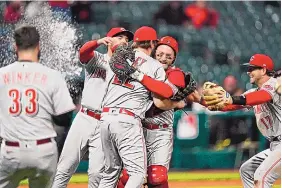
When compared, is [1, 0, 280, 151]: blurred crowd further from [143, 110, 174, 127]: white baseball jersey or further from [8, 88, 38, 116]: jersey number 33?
[8, 88, 38, 116]: jersey number 33

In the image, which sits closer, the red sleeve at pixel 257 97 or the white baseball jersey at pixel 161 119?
the red sleeve at pixel 257 97

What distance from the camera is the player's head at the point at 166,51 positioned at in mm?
7728

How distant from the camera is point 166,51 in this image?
7.74m

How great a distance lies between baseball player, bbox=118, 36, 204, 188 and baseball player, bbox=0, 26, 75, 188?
6.38 ft

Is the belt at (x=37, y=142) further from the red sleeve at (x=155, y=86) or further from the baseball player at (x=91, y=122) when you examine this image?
the baseball player at (x=91, y=122)

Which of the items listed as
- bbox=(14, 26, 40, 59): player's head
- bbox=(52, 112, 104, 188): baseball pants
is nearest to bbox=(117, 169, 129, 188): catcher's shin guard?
bbox=(52, 112, 104, 188): baseball pants

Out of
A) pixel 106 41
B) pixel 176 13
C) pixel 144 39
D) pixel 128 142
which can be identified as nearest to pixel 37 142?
pixel 128 142

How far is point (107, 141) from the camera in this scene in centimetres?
710

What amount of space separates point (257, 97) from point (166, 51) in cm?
108

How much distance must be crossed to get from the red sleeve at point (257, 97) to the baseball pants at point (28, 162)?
2312 mm

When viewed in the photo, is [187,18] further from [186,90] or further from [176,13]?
[186,90]

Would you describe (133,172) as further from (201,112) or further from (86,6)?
(86,6)

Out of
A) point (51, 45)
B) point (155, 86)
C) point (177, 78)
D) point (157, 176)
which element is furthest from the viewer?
point (51, 45)

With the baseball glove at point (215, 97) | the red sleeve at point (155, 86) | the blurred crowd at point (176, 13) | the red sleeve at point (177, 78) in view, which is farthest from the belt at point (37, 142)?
the blurred crowd at point (176, 13)
